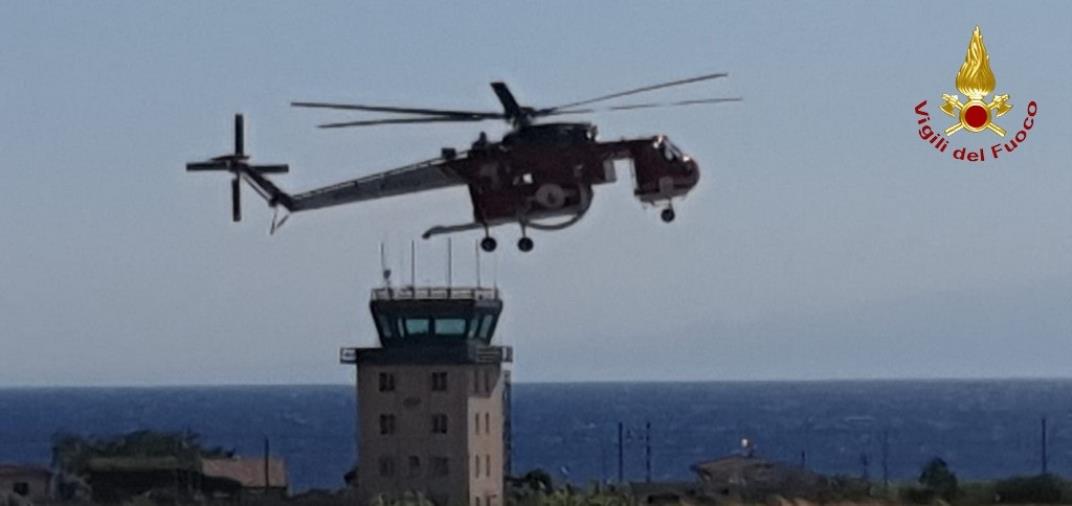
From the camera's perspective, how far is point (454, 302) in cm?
12481

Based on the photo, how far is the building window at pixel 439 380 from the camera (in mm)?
124438

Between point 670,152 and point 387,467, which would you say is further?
point 387,467

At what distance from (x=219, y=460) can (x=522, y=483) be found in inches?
1018

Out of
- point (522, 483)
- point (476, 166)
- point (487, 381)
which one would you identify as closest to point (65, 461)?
point (522, 483)

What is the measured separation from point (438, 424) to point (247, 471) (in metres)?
35.3

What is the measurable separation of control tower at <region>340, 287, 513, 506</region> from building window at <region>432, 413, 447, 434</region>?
44 millimetres

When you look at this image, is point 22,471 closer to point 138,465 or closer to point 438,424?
point 138,465

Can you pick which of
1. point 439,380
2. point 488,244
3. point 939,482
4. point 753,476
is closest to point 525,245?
point 488,244

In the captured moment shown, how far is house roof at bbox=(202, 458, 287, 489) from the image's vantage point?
15588 cm

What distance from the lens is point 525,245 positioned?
7375 cm

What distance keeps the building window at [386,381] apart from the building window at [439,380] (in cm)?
193

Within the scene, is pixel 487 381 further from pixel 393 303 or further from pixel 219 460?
pixel 219 460

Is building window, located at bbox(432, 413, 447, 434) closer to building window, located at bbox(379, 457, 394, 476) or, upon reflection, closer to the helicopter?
building window, located at bbox(379, 457, 394, 476)

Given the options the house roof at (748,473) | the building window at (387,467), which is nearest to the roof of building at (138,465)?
the house roof at (748,473)
